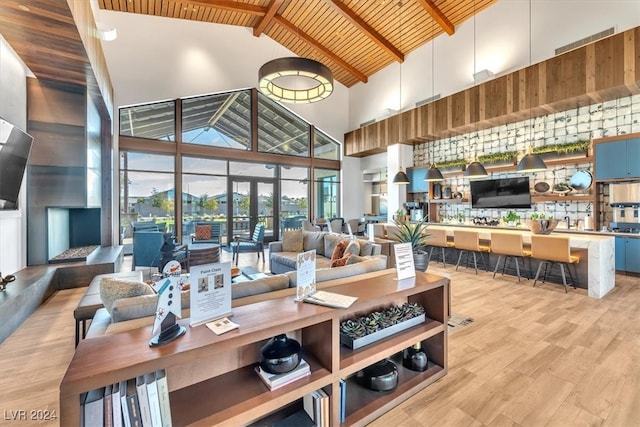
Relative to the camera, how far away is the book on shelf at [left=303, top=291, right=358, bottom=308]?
1.65 meters

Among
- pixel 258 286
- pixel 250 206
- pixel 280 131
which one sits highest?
pixel 280 131

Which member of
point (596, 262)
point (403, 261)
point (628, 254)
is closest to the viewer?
point (403, 261)

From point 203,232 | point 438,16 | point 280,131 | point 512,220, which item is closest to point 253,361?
point 203,232

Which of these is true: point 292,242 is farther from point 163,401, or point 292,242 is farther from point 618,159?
point 618,159

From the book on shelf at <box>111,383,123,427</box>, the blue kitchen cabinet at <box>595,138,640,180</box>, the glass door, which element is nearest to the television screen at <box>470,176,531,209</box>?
the blue kitchen cabinet at <box>595,138,640,180</box>

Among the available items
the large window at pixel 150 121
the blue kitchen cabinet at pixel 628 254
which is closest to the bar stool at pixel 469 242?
the blue kitchen cabinet at pixel 628 254

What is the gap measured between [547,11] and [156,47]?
8.46 metres

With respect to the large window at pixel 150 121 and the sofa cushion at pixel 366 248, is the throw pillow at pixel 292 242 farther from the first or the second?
the large window at pixel 150 121

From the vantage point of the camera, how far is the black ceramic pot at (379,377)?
6.51ft

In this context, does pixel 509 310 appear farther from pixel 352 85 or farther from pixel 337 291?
pixel 352 85

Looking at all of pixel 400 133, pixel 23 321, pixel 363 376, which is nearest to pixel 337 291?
pixel 363 376

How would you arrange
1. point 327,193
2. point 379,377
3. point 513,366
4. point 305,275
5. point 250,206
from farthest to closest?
point 327,193 < point 250,206 < point 513,366 < point 379,377 < point 305,275

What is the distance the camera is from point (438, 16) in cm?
663

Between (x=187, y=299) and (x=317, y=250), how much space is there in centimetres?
376
